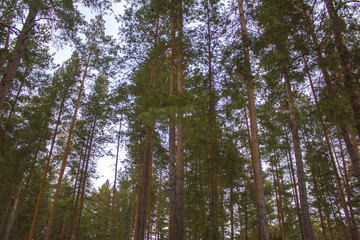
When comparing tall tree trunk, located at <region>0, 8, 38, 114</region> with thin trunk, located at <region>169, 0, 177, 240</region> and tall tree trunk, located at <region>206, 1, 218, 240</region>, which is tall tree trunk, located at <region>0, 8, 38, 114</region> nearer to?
thin trunk, located at <region>169, 0, 177, 240</region>

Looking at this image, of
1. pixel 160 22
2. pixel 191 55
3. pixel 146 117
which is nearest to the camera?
pixel 146 117

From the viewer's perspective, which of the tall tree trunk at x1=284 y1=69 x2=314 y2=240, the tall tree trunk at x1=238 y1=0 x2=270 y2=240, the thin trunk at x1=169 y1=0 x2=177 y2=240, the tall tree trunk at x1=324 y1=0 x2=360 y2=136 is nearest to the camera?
the tall tree trunk at x1=324 y1=0 x2=360 y2=136

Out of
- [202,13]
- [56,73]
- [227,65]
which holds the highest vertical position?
[56,73]

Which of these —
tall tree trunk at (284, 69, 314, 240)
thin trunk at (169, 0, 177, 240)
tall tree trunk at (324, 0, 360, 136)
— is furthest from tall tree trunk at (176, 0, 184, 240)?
tall tree trunk at (324, 0, 360, 136)

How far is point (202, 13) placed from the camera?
351 inches

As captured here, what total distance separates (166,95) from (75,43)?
4893 mm

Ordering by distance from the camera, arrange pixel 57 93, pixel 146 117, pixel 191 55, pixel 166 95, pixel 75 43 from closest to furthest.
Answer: pixel 146 117 < pixel 166 95 < pixel 75 43 < pixel 191 55 < pixel 57 93

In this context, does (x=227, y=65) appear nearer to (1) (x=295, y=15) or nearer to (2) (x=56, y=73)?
(1) (x=295, y=15)

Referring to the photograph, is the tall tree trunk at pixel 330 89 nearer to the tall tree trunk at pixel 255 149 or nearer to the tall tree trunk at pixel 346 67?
the tall tree trunk at pixel 346 67

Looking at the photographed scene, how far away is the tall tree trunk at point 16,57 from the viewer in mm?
6262

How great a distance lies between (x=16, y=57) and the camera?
21.7 ft

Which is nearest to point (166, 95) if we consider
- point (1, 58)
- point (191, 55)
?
point (191, 55)

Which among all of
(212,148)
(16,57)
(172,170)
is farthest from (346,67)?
(16,57)

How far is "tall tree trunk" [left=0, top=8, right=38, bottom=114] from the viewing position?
6262mm
